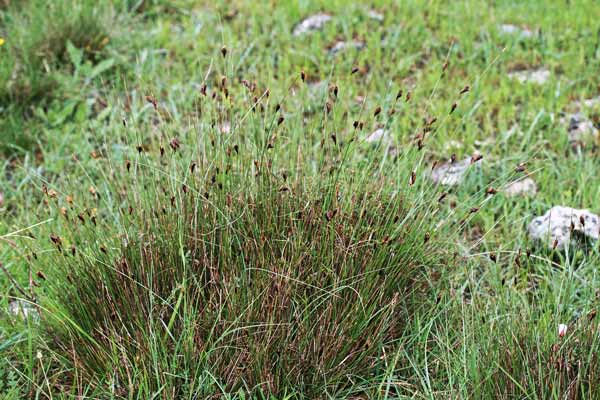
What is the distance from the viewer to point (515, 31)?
4.67 meters

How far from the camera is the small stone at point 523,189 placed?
140 inches

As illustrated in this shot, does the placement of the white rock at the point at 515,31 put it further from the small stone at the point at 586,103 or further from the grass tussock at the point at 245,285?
the grass tussock at the point at 245,285

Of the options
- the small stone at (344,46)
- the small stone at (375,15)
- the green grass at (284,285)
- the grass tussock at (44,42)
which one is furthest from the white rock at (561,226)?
the grass tussock at (44,42)

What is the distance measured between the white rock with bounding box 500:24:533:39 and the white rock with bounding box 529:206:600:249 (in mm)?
1725

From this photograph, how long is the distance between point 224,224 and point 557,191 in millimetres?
1732

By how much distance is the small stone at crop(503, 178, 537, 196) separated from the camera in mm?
3557

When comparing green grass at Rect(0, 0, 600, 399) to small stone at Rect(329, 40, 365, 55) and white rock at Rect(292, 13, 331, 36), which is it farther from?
white rock at Rect(292, 13, 331, 36)

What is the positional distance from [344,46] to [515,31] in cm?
104

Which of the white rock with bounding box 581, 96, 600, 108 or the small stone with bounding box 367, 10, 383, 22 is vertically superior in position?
the small stone with bounding box 367, 10, 383, 22

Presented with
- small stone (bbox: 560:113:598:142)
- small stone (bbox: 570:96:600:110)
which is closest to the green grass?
small stone (bbox: 560:113:598:142)

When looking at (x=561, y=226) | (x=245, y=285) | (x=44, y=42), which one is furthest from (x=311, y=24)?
(x=245, y=285)

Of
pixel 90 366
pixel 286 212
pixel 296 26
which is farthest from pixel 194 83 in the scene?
pixel 90 366

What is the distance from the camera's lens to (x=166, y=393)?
2.26 metres

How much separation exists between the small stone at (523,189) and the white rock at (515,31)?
1.35 meters
